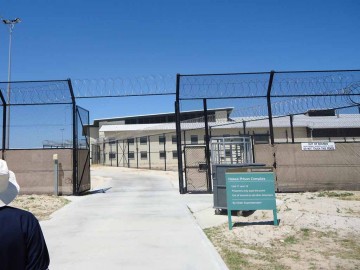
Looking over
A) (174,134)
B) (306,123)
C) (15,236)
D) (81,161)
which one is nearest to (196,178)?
(81,161)

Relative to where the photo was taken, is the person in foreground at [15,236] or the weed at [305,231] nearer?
the person in foreground at [15,236]

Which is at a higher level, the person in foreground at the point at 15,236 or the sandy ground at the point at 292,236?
the person in foreground at the point at 15,236

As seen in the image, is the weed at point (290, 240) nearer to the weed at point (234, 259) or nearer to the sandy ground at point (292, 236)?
the sandy ground at point (292, 236)

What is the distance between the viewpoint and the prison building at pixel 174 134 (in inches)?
1539

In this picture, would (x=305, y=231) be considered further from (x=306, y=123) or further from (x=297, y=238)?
(x=306, y=123)

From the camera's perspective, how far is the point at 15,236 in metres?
2.10

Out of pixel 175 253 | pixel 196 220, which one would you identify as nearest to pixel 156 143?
pixel 196 220

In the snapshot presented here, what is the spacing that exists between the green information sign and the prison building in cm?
2648

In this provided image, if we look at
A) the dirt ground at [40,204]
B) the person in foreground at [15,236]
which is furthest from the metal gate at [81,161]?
the person in foreground at [15,236]

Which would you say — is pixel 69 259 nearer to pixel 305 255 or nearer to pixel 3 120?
pixel 305 255

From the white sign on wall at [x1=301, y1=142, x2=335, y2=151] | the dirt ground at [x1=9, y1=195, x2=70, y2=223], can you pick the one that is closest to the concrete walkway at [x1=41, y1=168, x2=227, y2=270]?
the dirt ground at [x1=9, y1=195, x2=70, y2=223]

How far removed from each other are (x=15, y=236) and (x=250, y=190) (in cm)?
638

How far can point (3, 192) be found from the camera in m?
2.14

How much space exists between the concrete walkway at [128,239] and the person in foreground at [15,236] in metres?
3.24
